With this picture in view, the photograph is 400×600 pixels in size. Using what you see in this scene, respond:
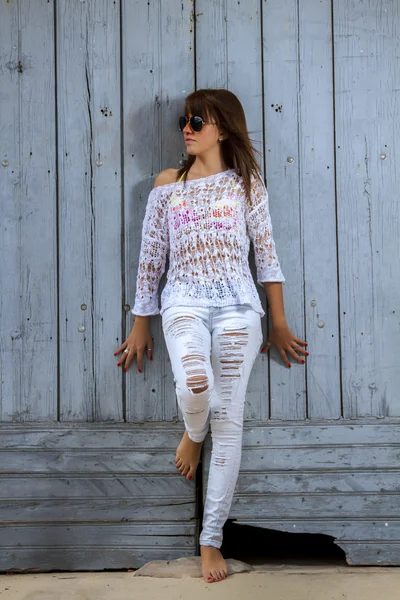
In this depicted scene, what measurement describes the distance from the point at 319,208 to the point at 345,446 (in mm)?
A: 810

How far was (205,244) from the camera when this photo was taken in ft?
6.46

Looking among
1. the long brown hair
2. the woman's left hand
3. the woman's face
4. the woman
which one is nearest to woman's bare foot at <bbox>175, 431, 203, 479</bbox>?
the woman

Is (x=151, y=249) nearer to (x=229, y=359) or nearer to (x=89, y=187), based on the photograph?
(x=89, y=187)

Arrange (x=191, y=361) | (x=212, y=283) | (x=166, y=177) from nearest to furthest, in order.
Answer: (x=191, y=361), (x=212, y=283), (x=166, y=177)

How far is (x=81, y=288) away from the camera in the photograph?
214 cm

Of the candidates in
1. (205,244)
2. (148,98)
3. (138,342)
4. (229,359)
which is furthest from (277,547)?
(148,98)

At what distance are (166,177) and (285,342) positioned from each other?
673mm

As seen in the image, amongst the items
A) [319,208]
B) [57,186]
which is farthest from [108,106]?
[319,208]

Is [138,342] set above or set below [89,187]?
below

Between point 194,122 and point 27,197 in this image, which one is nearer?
point 194,122

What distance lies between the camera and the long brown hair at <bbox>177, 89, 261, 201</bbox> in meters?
1.99

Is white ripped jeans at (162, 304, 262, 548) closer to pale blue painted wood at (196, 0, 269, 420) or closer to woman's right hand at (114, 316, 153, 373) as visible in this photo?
woman's right hand at (114, 316, 153, 373)

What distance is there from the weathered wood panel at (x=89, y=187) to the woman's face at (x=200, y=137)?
282mm

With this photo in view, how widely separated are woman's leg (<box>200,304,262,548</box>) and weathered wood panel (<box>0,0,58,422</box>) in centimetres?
59
